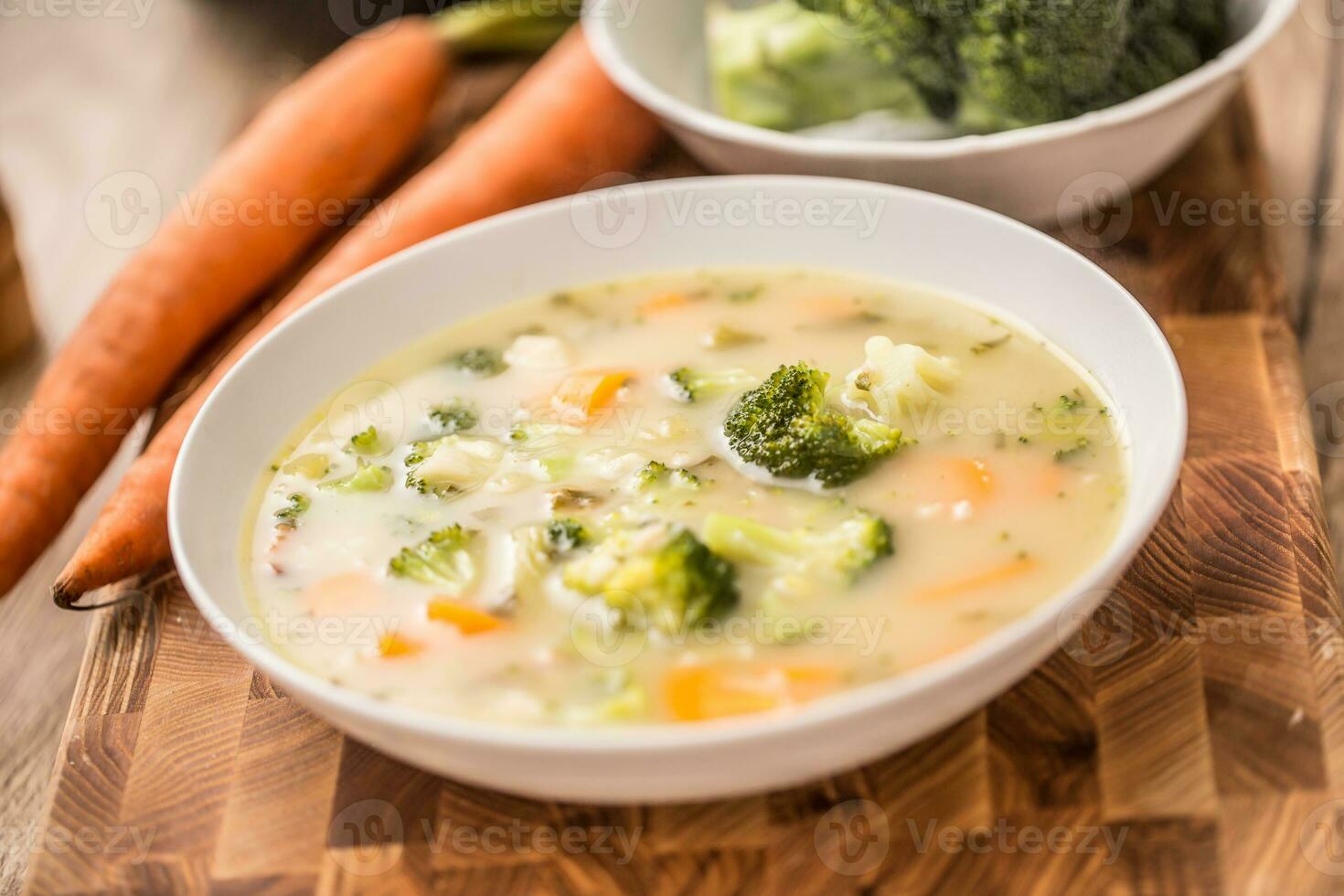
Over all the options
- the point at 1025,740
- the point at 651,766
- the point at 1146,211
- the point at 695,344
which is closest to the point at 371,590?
the point at 651,766

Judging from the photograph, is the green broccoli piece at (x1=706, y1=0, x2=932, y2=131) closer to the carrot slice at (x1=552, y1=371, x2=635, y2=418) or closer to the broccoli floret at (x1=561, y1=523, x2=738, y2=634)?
the carrot slice at (x1=552, y1=371, x2=635, y2=418)

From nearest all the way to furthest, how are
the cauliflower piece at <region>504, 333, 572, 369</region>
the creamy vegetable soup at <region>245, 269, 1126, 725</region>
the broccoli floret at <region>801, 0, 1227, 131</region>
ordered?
the creamy vegetable soup at <region>245, 269, 1126, 725</region>, the cauliflower piece at <region>504, 333, 572, 369</region>, the broccoli floret at <region>801, 0, 1227, 131</region>

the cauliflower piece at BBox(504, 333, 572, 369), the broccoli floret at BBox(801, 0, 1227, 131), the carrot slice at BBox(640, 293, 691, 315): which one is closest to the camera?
the cauliflower piece at BBox(504, 333, 572, 369)

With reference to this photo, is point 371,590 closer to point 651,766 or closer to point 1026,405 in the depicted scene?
point 651,766

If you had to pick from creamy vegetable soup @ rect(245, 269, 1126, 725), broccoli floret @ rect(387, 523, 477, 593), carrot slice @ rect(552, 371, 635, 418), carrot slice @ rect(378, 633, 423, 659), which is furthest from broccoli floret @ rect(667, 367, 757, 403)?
carrot slice @ rect(378, 633, 423, 659)

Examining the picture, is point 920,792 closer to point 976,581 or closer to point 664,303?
point 976,581

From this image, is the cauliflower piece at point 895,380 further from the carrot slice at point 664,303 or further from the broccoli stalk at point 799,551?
the carrot slice at point 664,303

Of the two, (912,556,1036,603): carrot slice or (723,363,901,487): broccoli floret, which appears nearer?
(912,556,1036,603): carrot slice

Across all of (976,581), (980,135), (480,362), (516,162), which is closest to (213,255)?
(516,162)
